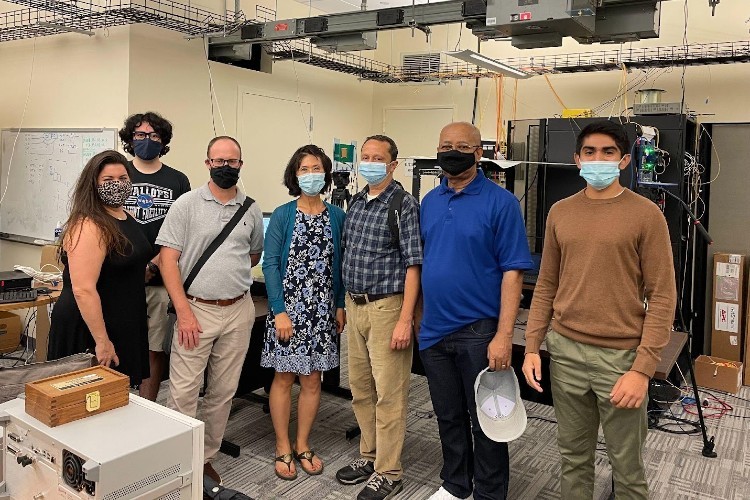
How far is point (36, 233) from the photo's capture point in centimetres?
464

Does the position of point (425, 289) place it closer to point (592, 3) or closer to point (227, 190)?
point (227, 190)

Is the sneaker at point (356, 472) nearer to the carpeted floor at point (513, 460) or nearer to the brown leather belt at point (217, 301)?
the carpeted floor at point (513, 460)

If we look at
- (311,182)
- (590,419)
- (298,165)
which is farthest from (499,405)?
(298,165)

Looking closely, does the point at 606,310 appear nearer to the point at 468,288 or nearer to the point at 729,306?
the point at 468,288

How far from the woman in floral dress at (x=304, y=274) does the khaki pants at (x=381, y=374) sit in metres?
0.12

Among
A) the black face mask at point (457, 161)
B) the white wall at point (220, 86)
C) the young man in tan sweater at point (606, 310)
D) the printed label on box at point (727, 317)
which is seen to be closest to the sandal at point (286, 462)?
the young man in tan sweater at point (606, 310)

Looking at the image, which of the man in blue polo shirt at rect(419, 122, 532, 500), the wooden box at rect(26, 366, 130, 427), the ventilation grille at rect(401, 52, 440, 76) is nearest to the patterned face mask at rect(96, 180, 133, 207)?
the wooden box at rect(26, 366, 130, 427)

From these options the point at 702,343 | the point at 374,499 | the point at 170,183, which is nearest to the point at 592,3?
the point at 170,183

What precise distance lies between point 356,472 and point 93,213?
1.61 m

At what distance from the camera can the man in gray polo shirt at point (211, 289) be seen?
2475mm

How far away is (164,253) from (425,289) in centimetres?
107

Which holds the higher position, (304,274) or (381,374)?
(304,274)

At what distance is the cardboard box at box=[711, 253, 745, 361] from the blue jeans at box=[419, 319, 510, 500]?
311cm

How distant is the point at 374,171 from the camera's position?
8.45ft
